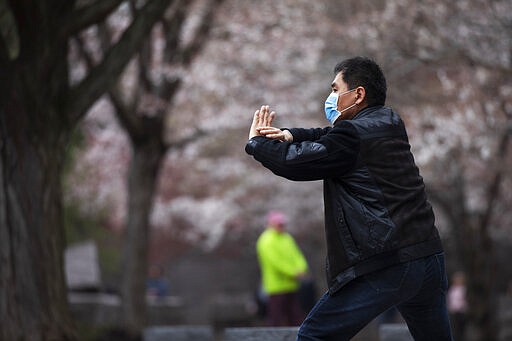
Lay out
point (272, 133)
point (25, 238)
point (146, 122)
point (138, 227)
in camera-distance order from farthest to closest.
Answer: point (138, 227) → point (146, 122) → point (25, 238) → point (272, 133)

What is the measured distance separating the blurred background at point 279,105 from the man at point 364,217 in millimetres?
4775

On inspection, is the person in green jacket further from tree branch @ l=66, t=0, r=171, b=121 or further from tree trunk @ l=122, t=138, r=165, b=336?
tree trunk @ l=122, t=138, r=165, b=336

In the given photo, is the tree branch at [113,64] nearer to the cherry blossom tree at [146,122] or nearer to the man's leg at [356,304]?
the man's leg at [356,304]

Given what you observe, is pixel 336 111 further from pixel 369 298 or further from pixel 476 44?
pixel 476 44

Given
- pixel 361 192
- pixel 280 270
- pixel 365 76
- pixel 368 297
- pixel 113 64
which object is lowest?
pixel 280 270

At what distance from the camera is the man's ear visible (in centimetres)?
514

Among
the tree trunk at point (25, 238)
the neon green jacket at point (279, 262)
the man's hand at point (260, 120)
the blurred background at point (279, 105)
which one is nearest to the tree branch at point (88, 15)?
the blurred background at point (279, 105)

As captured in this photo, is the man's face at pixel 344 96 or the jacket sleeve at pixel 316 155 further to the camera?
the man's face at pixel 344 96

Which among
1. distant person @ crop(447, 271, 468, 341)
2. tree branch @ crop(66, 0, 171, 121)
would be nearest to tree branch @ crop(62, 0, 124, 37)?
tree branch @ crop(66, 0, 171, 121)

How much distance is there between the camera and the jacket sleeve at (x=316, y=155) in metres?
4.86

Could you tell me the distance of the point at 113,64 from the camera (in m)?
9.50

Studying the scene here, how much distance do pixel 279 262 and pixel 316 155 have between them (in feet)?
24.9

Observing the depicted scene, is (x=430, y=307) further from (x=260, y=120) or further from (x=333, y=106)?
(x=260, y=120)

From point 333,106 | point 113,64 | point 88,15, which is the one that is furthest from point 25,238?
point 333,106
